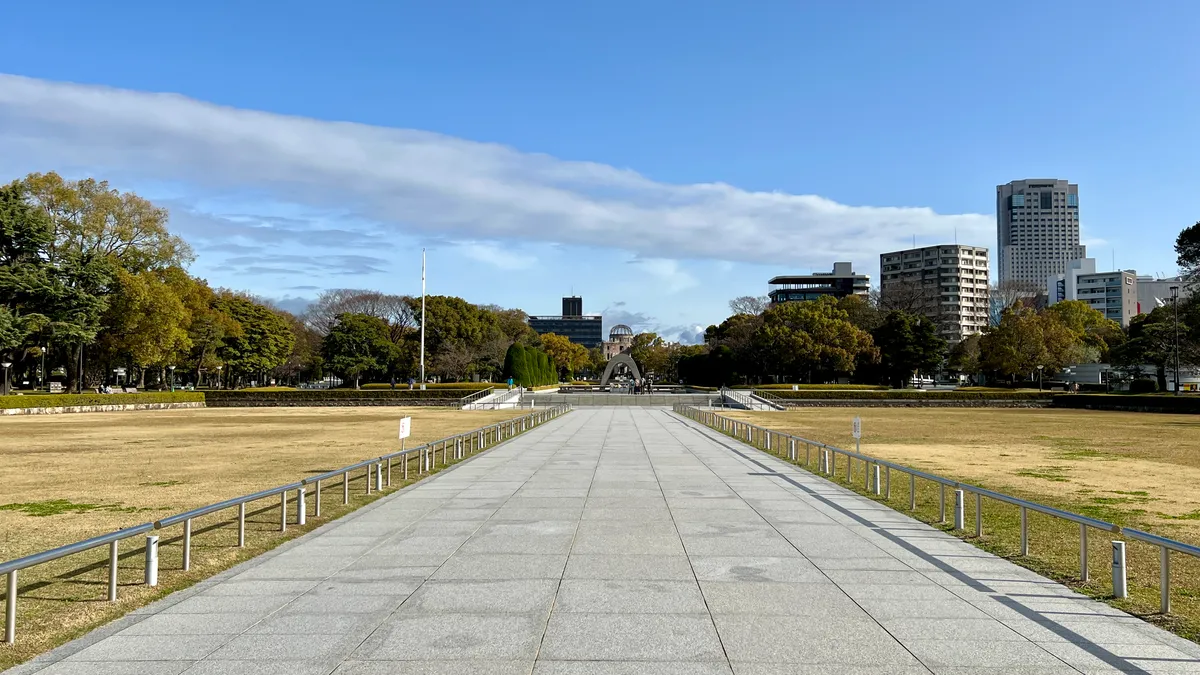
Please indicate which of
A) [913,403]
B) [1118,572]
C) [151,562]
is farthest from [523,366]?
[1118,572]

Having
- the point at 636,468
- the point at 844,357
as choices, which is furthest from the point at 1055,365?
the point at 636,468

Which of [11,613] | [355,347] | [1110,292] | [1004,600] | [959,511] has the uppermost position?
[1110,292]

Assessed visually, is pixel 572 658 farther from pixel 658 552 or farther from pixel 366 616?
pixel 658 552

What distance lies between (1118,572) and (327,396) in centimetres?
5893

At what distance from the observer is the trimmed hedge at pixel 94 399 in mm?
44906

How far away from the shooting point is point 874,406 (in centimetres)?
5612

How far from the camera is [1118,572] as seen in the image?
6.95 metres

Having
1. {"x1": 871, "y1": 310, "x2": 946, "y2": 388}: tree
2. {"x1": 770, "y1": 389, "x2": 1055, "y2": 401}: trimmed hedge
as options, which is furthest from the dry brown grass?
{"x1": 871, "y1": 310, "x2": 946, "y2": 388}: tree

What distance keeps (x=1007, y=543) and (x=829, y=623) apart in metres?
4.46

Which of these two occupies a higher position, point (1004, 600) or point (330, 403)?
point (1004, 600)

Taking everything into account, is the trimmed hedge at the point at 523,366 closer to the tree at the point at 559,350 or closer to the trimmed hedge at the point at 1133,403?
the tree at the point at 559,350

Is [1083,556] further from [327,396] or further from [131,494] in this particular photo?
[327,396]

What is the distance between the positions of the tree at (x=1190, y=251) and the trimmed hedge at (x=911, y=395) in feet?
39.0

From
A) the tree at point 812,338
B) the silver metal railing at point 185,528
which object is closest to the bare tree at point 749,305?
the tree at point 812,338
